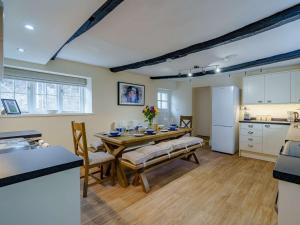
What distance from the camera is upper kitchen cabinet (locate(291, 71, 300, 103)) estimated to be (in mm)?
3594

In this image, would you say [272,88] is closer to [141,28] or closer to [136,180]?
[141,28]

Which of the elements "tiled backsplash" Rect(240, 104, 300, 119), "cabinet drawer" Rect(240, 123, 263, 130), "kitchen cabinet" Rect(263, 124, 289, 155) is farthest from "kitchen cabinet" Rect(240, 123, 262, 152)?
"tiled backsplash" Rect(240, 104, 300, 119)

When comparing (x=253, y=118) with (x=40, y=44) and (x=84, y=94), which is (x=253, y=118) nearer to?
(x=84, y=94)

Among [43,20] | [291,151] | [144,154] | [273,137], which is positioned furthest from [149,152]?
[273,137]

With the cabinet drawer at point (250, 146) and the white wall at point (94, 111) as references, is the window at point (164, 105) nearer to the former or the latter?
the white wall at point (94, 111)

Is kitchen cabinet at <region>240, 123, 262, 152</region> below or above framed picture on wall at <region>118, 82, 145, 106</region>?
below

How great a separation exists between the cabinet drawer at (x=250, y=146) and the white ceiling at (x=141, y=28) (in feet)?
6.69

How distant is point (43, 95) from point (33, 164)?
3.26 meters

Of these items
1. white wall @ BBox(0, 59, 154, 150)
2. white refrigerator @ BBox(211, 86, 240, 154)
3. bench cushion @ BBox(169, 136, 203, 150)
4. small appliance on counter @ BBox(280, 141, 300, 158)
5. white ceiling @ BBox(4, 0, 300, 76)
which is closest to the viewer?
small appliance on counter @ BBox(280, 141, 300, 158)

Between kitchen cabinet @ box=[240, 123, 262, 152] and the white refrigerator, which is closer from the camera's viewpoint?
kitchen cabinet @ box=[240, 123, 262, 152]

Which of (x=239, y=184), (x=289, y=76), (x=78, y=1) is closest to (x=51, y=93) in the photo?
(x=78, y=1)

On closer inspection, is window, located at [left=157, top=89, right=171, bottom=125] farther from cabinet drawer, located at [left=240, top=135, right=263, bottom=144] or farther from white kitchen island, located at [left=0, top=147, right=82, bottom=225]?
white kitchen island, located at [left=0, top=147, right=82, bottom=225]

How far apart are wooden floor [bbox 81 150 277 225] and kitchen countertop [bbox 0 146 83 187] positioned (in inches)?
48.4

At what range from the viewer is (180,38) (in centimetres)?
253
